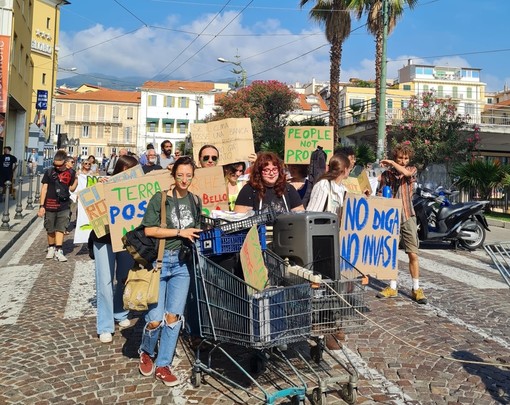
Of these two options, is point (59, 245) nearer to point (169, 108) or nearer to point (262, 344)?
point (262, 344)

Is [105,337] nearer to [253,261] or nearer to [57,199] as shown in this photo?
[253,261]

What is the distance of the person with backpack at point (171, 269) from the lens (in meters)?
3.66

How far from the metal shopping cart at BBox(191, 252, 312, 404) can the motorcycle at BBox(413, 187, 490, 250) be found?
7309 mm

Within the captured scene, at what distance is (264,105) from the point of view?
131ft

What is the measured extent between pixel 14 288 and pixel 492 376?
5.56 metres

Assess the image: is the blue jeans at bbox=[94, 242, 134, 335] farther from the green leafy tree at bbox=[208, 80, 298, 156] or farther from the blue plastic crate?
the green leafy tree at bbox=[208, 80, 298, 156]

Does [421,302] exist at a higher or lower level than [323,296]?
lower

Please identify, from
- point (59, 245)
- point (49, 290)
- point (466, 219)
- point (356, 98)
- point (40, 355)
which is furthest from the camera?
point (356, 98)

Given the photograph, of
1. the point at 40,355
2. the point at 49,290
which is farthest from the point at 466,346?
the point at 49,290

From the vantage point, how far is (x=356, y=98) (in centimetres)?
5656

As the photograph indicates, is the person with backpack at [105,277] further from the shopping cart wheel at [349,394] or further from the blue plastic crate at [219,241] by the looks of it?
the shopping cart wheel at [349,394]

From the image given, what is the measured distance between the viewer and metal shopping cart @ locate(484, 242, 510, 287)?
349 centimetres

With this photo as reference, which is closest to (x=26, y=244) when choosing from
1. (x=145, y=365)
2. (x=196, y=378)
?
(x=145, y=365)

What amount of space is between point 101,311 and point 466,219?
8000 mm
